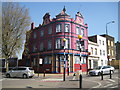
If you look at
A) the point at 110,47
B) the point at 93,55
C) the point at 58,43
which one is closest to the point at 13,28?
the point at 58,43

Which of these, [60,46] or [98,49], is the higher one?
[60,46]

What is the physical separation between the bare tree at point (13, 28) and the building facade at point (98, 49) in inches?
672

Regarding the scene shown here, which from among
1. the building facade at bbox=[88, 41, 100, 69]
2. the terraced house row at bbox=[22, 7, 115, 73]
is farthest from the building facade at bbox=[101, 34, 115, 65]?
the terraced house row at bbox=[22, 7, 115, 73]

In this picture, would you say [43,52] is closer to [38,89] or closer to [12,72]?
[12,72]

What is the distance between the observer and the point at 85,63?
3588 cm

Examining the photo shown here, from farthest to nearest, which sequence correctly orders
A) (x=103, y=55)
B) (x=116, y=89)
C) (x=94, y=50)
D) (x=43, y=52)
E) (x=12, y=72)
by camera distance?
(x=103, y=55) < (x=94, y=50) < (x=43, y=52) < (x=12, y=72) < (x=116, y=89)

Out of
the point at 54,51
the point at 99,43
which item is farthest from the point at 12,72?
the point at 99,43

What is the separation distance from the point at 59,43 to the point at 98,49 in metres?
14.0

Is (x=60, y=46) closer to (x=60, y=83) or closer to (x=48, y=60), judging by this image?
(x=48, y=60)

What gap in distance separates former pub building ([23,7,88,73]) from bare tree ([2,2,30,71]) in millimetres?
2156

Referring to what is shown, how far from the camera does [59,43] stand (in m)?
32.3

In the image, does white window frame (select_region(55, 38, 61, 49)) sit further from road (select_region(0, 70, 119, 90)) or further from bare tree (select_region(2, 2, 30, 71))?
road (select_region(0, 70, 119, 90))

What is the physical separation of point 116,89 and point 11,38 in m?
21.5

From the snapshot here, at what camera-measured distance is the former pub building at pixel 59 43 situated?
31.7 m
